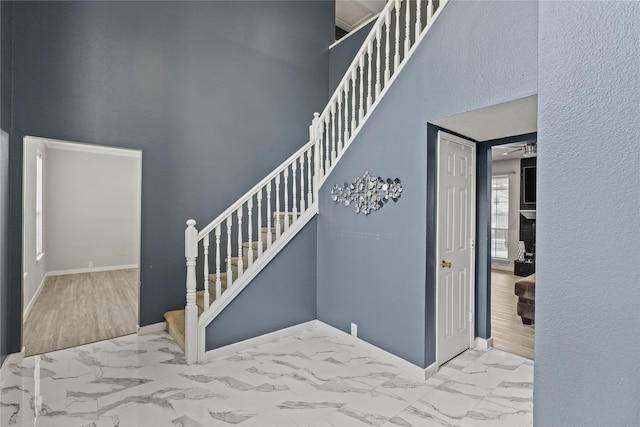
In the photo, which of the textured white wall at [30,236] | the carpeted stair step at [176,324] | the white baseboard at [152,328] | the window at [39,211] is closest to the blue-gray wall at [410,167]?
the carpeted stair step at [176,324]

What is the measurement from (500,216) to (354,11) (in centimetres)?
614

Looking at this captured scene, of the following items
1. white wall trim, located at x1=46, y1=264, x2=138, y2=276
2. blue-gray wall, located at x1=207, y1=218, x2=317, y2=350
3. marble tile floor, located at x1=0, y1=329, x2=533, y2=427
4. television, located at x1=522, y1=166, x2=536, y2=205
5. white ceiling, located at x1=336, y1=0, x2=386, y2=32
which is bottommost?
marble tile floor, located at x1=0, y1=329, x2=533, y2=427

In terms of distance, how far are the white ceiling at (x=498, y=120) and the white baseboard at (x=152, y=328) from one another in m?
3.88

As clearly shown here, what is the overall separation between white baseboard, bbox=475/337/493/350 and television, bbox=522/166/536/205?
213 inches

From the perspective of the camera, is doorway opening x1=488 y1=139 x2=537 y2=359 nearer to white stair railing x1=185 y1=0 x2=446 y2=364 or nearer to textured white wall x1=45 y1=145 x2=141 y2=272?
white stair railing x1=185 y1=0 x2=446 y2=364

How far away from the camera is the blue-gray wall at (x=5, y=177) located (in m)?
2.90

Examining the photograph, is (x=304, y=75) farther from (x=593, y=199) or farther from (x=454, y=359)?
(x=593, y=199)

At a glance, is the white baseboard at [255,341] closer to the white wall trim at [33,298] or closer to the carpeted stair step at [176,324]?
the carpeted stair step at [176,324]

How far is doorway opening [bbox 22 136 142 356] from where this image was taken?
184 inches

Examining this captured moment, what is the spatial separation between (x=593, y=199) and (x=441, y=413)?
2228mm

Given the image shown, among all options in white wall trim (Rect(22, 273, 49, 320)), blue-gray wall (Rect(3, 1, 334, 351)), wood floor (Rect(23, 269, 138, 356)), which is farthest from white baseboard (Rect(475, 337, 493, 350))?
white wall trim (Rect(22, 273, 49, 320))

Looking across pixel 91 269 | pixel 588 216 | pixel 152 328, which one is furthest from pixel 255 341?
pixel 91 269

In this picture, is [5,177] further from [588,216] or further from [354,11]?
[354,11]

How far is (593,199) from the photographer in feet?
2.87
